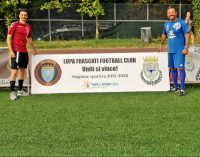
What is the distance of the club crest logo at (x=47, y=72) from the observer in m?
12.4

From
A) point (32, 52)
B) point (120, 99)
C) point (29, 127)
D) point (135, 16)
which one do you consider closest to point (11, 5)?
point (135, 16)

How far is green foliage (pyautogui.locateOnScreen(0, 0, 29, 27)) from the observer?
29.0 meters

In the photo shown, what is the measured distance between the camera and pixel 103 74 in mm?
12375

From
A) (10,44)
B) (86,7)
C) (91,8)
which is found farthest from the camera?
(86,7)

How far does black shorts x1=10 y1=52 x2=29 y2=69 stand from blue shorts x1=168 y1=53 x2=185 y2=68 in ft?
10.5

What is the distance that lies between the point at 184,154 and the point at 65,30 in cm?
2352

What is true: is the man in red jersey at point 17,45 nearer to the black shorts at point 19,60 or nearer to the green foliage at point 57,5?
the black shorts at point 19,60

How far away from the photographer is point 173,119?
9133 mm

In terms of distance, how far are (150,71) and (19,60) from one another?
2.97m

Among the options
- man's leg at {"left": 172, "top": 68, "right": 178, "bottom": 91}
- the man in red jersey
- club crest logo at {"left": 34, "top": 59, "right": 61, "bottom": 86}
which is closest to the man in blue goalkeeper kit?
man's leg at {"left": 172, "top": 68, "right": 178, "bottom": 91}

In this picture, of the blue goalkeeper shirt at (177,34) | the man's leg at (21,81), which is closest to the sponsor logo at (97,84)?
the man's leg at (21,81)

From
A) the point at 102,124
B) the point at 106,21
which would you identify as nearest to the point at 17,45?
the point at 102,124

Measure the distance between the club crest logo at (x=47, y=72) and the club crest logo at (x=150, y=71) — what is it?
1.94 metres

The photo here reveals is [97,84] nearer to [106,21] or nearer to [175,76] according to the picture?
[175,76]
